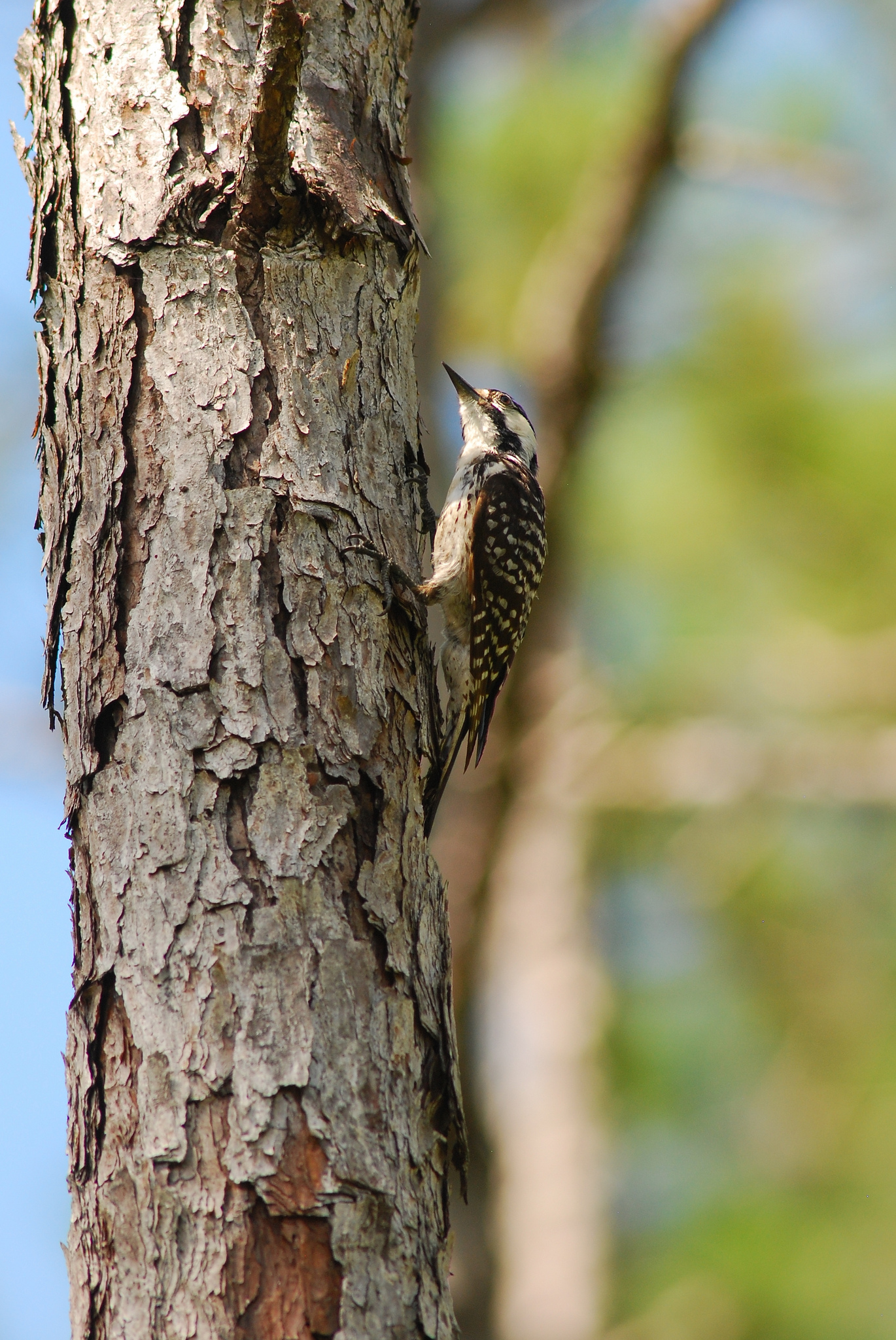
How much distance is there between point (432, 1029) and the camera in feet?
7.99

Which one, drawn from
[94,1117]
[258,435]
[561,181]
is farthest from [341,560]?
[561,181]

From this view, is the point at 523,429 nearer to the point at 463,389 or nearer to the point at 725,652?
the point at 463,389

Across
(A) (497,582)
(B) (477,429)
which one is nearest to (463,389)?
(B) (477,429)

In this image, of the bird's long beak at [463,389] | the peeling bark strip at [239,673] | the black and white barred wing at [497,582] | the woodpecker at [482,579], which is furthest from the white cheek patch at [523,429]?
the peeling bark strip at [239,673]

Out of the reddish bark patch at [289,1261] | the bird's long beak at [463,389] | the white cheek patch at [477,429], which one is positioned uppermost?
the bird's long beak at [463,389]

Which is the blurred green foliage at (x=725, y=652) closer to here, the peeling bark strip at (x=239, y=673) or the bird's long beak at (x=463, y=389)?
the bird's long beak at (x=463, y=389)

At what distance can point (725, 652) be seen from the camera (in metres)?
8.77

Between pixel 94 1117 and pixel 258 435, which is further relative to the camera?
pixel 258 435

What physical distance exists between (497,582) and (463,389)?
1.24 metres

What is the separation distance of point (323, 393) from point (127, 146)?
2.43ft

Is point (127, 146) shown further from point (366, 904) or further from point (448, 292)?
point (448, 292)

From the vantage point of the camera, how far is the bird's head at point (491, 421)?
541cm

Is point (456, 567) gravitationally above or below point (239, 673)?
above

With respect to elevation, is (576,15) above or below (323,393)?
above
